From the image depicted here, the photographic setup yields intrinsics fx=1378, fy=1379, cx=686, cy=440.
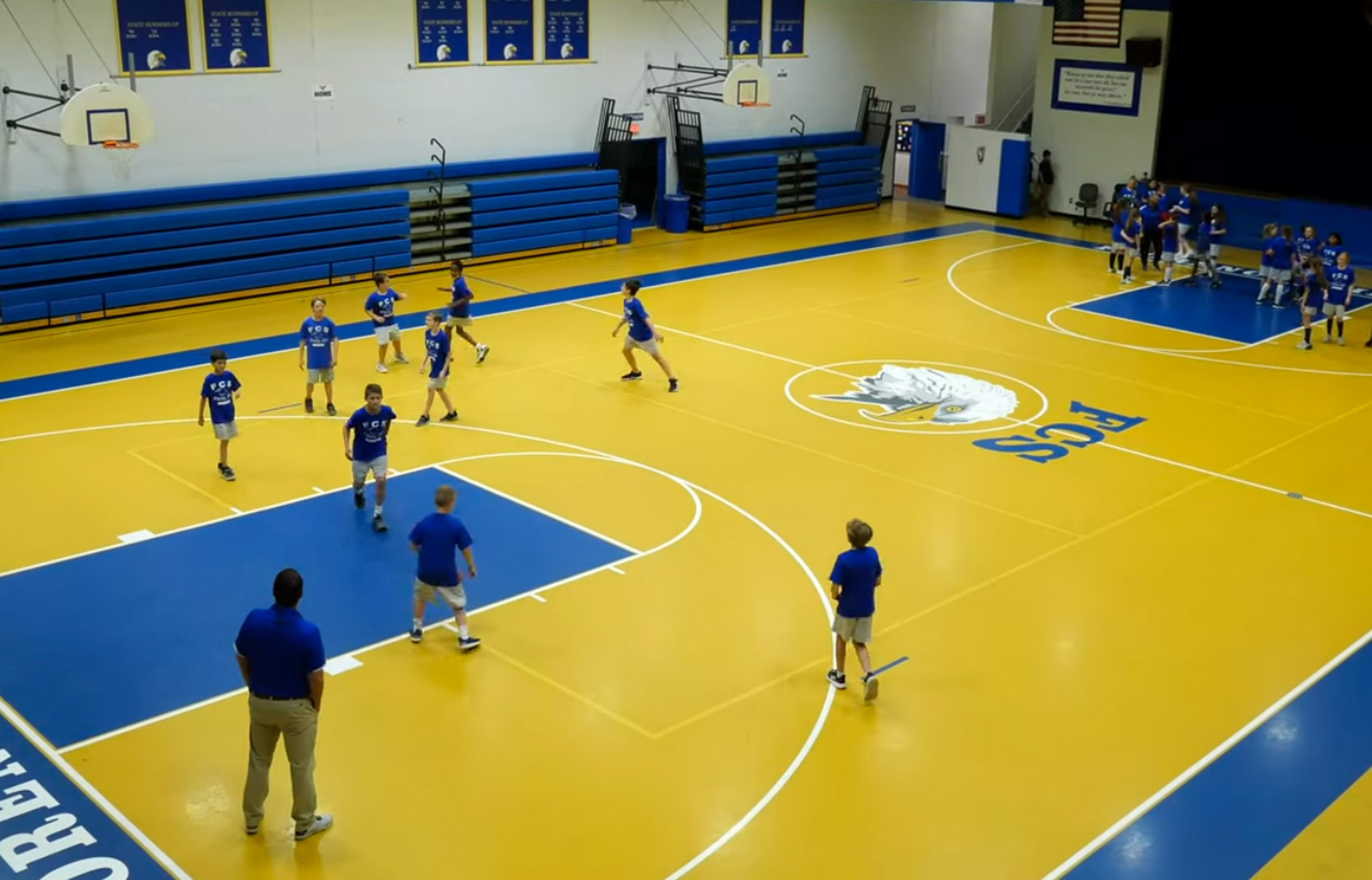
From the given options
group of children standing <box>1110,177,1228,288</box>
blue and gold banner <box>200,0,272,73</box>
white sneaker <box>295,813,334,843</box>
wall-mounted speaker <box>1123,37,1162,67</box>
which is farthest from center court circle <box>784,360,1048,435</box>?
wall-mounted speaker <box>1123,37,1162,67</box>

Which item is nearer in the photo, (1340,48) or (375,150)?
(375,150)

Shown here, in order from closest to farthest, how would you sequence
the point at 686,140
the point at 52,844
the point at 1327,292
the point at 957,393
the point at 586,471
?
1. the point at 52,844
2. the point at 586,471
3. the point at 957,393
4. the point at 1327,292
5. the point at 686,140

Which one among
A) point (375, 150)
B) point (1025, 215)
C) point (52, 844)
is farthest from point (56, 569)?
point (1025, 215)

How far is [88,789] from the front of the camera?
31.1ft

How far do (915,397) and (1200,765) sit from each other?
369 inches

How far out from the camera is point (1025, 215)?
33812mm

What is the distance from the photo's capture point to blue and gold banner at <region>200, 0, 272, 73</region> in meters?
23.1

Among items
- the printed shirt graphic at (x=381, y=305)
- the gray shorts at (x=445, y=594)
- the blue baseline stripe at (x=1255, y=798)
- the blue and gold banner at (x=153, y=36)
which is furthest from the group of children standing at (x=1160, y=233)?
the gray shorts at (x=445, y=594)

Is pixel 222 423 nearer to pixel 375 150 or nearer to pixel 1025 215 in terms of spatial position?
pixel 375 150

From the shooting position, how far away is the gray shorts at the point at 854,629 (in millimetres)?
10789

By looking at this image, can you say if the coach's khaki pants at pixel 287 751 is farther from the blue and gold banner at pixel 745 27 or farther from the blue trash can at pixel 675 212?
the blue and gold banner at pixel 745 27

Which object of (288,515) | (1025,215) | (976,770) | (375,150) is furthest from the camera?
(1025,215)

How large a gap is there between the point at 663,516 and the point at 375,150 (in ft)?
45.9

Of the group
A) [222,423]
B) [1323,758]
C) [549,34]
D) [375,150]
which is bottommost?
[1323,758]
